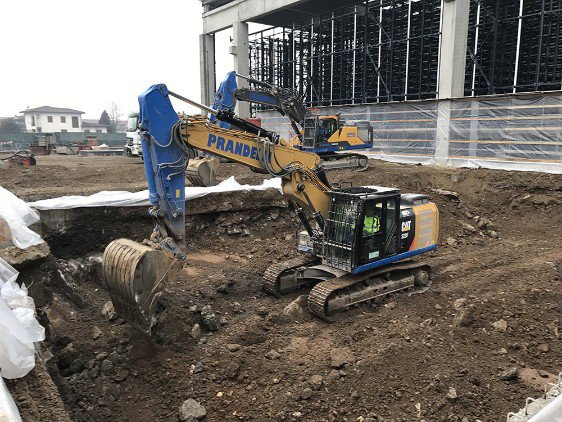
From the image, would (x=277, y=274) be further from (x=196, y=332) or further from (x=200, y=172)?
(x=200, y=172)

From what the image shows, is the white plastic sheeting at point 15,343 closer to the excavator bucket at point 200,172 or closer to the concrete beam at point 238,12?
the excavator bucket at point 200,172

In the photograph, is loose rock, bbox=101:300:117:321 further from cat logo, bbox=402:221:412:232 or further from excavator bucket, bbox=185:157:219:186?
excavator bucket, bbox=185:157:219:186

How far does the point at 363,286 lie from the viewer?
7281 millimetres

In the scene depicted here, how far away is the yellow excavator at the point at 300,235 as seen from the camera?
5.18 meters

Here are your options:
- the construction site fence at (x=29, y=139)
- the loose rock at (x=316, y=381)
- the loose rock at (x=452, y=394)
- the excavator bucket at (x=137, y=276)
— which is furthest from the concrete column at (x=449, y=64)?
the construction site fence at (x=29, y=139)

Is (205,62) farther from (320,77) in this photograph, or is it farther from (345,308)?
(345,308)

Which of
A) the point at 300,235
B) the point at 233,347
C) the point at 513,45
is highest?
the point at 513,45

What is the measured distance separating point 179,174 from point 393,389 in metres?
3.59

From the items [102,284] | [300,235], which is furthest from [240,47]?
[102,284]

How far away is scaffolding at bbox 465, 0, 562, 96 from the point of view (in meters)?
20.7

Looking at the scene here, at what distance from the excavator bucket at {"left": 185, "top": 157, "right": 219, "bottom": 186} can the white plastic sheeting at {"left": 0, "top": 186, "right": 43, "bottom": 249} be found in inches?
193

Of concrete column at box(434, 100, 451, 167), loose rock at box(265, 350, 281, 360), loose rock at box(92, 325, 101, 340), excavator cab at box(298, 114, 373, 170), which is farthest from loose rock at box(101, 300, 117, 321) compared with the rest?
concrete column at box(434, 100, 451, 167)

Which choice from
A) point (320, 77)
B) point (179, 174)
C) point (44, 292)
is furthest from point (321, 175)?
point (320, 77)

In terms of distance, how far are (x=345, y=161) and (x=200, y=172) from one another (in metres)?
7.46
